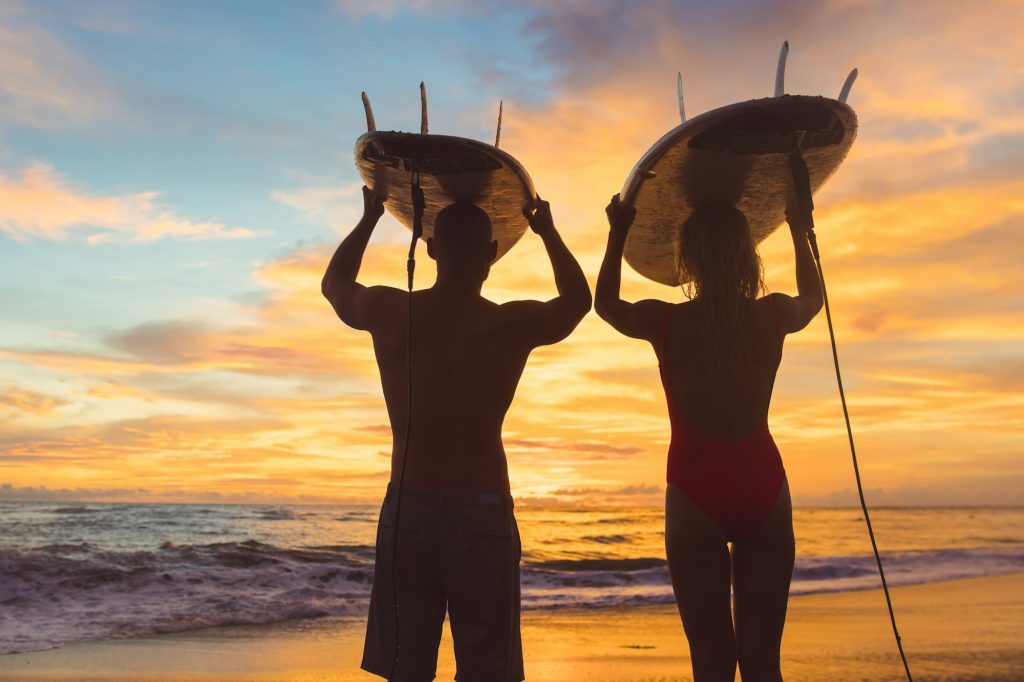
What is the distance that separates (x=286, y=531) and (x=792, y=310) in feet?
62.9

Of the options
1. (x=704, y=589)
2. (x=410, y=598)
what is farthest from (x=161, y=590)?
(x=704, y=589)

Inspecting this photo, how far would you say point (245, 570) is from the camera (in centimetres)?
1173

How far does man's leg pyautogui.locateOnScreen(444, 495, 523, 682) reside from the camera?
246 centimetres

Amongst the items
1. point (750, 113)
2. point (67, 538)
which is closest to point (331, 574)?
point (67, 538)

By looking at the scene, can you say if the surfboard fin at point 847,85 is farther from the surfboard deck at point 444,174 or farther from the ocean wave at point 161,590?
the ocean wave at point 161,590

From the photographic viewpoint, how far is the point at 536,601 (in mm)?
10594

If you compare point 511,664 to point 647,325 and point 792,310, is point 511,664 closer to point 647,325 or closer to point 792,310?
point 647,325

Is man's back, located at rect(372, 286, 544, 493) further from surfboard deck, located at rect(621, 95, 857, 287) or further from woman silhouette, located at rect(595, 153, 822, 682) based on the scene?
surfboard deck, located at rect(621, 95, 857, 287)

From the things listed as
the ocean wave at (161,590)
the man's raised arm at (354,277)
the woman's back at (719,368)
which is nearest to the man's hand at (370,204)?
the man's raised arm at (354,277)

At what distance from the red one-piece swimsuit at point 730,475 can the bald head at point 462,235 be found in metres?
0.86

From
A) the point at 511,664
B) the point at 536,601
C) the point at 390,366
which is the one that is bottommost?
the point at 536,601

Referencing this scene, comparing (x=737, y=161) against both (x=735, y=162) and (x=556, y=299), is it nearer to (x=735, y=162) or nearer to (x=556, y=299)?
(x=735, y=162)

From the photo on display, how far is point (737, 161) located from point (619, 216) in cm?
44

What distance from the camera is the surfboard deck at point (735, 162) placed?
8.25 feet
